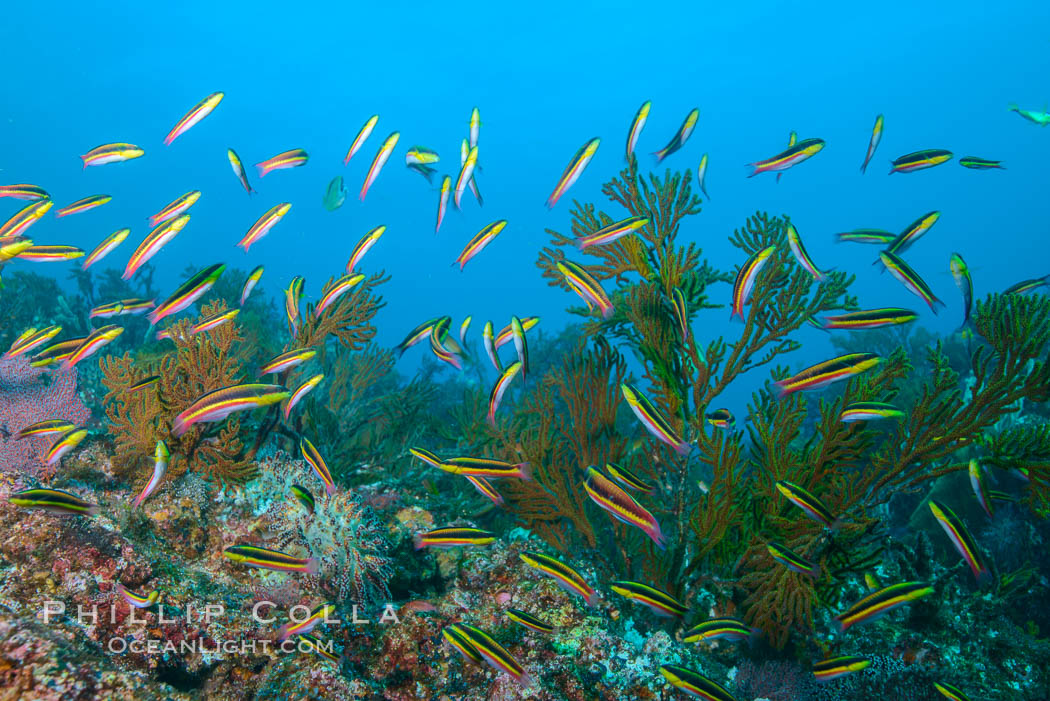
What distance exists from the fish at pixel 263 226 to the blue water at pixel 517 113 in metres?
82.7

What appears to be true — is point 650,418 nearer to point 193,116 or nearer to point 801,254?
point 801,254

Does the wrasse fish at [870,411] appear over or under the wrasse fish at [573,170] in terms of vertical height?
under

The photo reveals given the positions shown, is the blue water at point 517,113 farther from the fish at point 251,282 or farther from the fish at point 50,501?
the fish at point 50,501

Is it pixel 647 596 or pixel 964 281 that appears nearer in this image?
pixel 647 596

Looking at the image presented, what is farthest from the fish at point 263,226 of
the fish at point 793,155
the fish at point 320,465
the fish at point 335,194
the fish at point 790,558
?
the fish at point 790,558

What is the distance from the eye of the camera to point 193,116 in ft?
13.8

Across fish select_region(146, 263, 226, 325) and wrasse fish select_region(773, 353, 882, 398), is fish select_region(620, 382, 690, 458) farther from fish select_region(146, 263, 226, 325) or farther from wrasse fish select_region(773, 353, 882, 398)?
fish select_region(146, 263, 226, 325)

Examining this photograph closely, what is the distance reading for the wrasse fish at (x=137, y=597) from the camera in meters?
2.62

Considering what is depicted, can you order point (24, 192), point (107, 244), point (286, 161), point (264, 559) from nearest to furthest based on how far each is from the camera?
point (264, 559) → point (107, 244) → point (24, 192) → point (286, 161)

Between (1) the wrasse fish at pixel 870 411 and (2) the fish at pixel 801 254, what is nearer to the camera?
(1) the wrasse fish at pixel 870 411

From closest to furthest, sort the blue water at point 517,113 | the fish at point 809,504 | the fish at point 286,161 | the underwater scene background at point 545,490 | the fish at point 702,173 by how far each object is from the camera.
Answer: the underwater scene background at point 545,490 < the fish at point 809,504 < the fish at point 286,161 < the fish at point 702,173 < the blue water at point 517,113

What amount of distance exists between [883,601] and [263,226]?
5.64m

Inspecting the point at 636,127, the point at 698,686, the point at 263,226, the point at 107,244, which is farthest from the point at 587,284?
the point at 107,244

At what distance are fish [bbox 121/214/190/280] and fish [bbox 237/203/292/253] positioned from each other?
20.2 inches
